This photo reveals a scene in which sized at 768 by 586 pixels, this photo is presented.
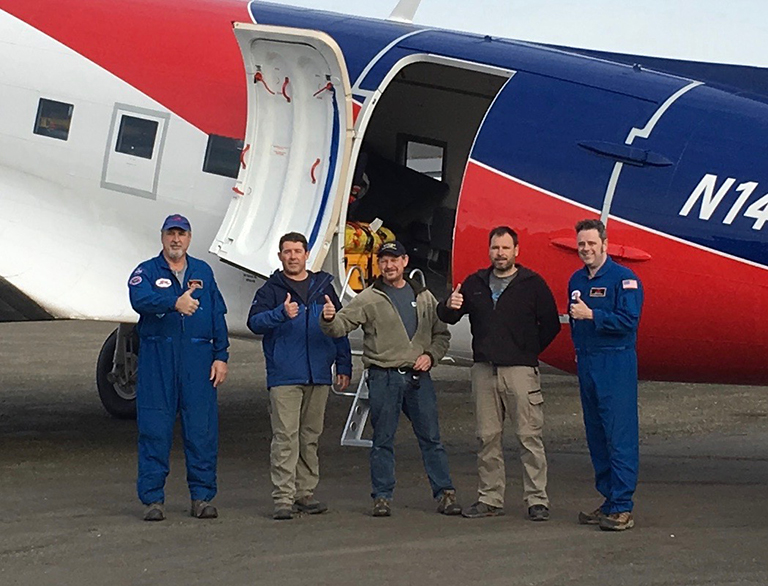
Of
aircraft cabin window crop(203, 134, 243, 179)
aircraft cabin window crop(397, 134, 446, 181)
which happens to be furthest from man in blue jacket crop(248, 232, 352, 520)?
aircraft cabin window crop(397, 134, 446, 181)

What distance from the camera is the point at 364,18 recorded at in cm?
1163

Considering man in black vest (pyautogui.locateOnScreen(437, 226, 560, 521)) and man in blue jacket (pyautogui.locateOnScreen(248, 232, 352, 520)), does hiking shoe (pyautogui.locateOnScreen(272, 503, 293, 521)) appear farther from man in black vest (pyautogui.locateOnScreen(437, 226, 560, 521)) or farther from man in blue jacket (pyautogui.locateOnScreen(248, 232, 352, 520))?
man in black vest (pyautogui.locateOnScreen(437, 226, 560, 521))

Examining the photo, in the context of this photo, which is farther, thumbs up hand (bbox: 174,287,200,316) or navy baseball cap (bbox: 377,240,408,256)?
navy baseball cap (bbox: 377,240,408,256)

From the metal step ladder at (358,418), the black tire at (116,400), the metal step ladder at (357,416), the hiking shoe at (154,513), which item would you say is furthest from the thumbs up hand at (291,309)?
the black tire at (116,400)

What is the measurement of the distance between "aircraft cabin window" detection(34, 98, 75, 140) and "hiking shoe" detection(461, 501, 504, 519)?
16.4ft

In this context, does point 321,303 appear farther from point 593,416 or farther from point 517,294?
point 593,416

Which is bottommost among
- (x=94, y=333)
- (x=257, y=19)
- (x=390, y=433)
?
(x=94, y=333)

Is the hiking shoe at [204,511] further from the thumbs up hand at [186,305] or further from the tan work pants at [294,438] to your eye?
the thumbs up hand at [186,305]

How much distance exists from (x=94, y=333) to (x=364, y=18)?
16.0 m

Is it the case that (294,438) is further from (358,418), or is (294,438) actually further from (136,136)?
(136,136)

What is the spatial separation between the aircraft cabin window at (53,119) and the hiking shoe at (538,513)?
17.5 ft

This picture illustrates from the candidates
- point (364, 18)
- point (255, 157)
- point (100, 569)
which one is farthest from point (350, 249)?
point (100, 569)

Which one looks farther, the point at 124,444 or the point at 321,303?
the point at 124,444

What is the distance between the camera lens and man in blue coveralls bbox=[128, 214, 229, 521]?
352 inches
